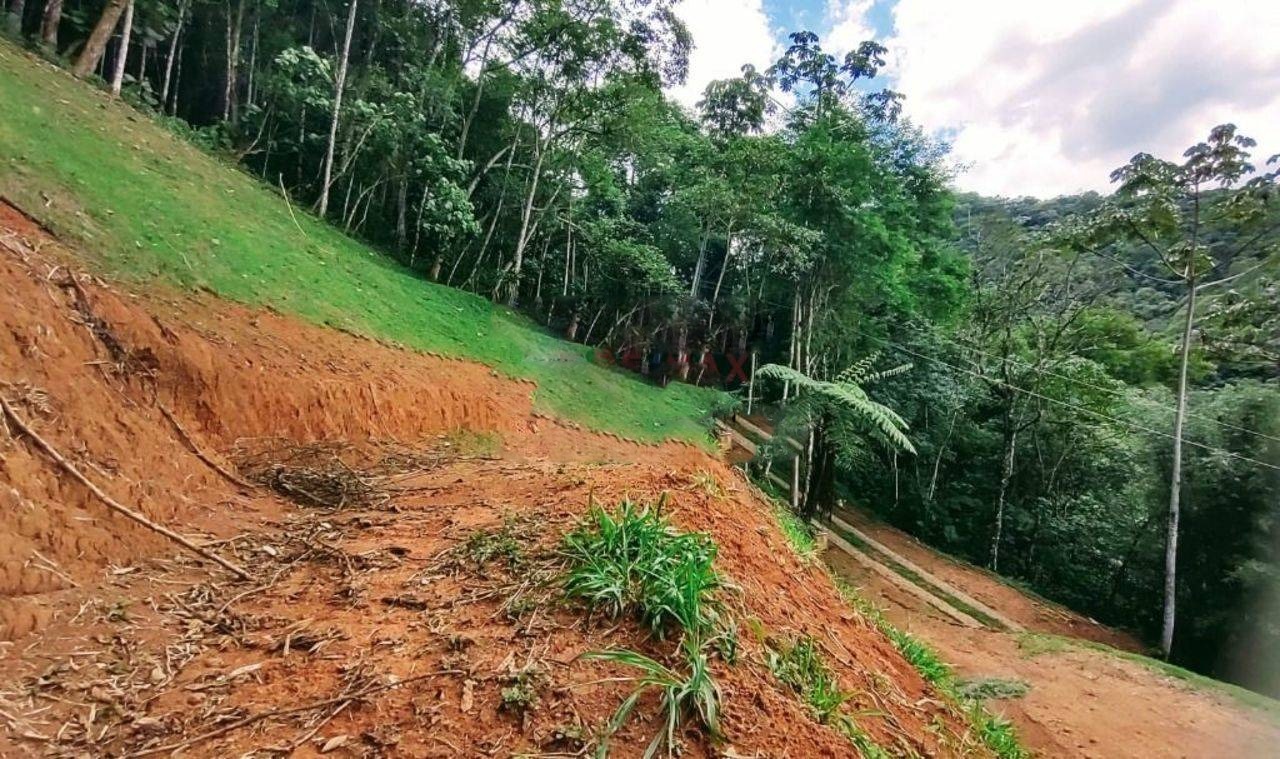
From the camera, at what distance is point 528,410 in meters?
10.3

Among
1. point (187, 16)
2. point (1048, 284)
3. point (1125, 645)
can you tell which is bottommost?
point (1125, 645)

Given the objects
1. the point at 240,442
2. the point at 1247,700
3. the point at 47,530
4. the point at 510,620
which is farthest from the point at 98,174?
the point at 1247,700

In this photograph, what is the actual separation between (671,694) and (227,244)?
903 cm

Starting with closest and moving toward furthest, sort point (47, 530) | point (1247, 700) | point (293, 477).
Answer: point (47, 530) → point (293, 477) → point (1247, 700)

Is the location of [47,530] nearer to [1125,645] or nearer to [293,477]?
[293,477]

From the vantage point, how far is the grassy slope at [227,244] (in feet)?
22.1

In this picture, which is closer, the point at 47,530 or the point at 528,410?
the point at 47,530

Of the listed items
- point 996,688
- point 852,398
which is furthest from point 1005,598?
point 852,398

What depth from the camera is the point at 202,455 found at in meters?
4.35

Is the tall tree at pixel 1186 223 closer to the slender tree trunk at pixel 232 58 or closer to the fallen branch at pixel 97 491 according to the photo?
the fallen branch at pixel 97 491

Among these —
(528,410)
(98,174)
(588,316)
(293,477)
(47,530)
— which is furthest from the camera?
(588,316)

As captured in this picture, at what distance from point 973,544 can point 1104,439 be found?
4.40 meters

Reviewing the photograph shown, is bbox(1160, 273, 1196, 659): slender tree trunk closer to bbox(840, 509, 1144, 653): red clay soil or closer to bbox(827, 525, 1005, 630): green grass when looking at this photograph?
bbox(840, 509, 1144, 653): red clay soil

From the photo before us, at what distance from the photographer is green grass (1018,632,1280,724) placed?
27.0ft
